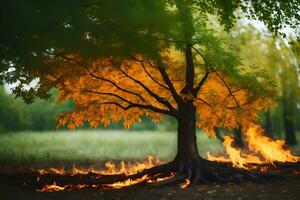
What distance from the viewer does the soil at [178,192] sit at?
1159cm

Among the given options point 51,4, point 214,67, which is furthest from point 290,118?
point 51,4

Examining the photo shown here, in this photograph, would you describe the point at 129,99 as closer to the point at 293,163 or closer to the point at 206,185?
the point at 206,185

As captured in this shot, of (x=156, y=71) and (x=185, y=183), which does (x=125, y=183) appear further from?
(x=156, y=71)

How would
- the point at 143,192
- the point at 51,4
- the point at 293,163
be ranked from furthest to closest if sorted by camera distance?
the point at 293,163 → the point at 143,192 → the point at 51,4

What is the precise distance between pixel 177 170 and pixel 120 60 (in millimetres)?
4525

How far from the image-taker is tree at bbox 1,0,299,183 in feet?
40.7

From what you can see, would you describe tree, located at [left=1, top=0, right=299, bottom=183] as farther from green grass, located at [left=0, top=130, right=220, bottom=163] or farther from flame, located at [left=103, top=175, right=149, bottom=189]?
green grass, located at [left=0, top=130, right=220, bottom=163]

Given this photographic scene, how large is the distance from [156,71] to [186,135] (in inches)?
113

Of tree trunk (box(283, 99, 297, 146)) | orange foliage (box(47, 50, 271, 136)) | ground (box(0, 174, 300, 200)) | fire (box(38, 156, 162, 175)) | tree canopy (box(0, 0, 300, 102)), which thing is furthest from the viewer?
tree trunk (box(283, 99, 297, 146))

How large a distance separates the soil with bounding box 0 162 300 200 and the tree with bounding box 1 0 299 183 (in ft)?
3.65

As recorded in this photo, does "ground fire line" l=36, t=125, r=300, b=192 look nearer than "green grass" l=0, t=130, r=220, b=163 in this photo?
Yes

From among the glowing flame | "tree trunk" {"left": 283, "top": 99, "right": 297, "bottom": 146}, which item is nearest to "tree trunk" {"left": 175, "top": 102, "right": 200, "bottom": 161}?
the glowing flame

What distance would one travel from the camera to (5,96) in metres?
55.0

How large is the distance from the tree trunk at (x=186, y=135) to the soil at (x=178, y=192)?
197 cm
